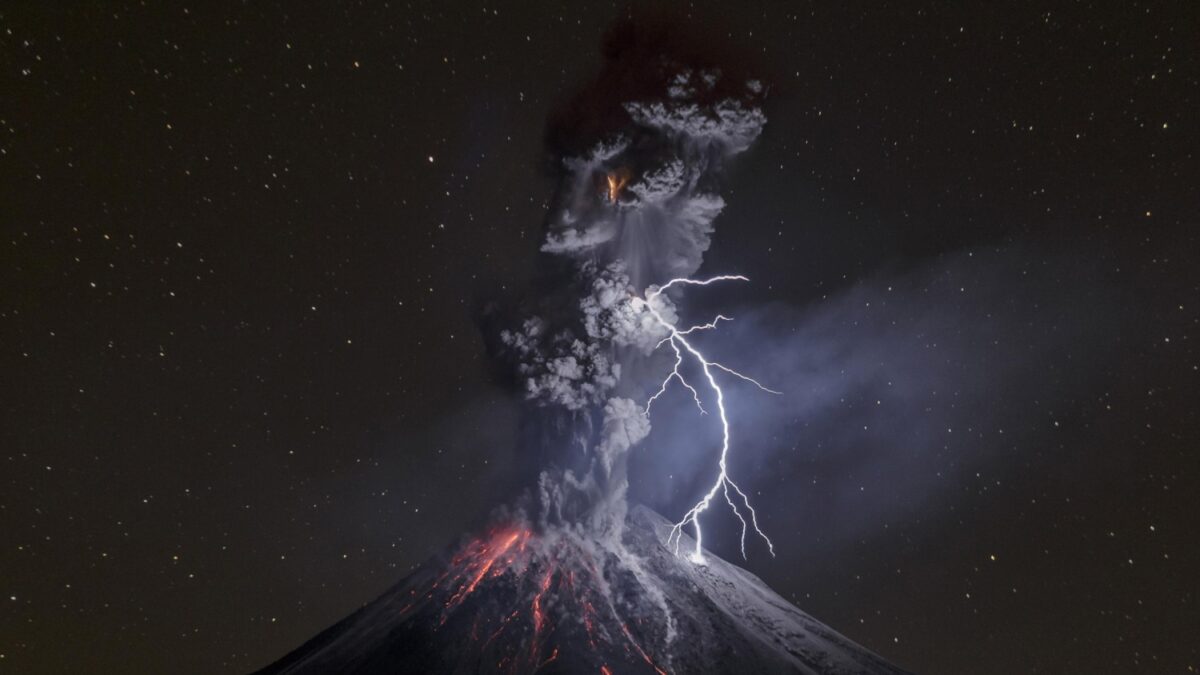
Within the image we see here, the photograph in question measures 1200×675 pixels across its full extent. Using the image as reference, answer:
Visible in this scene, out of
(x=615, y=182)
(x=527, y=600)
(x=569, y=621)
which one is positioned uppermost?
(x=615, y=182)

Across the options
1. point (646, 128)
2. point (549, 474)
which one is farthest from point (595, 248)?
point (549, 474)

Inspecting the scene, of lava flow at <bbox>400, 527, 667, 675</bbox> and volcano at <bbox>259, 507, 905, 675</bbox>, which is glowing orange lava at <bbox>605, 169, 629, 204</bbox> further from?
lava flow at <bbox>400, 527, 667, 675</bbox>

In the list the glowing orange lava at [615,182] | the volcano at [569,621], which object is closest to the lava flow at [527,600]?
the volcano at [569,621]

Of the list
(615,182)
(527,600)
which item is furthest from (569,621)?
(615,182)

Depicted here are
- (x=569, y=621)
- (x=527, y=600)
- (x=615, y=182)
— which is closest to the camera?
(x=569, y=621)

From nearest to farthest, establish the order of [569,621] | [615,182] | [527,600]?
[569,621] → [527,600] → [615,182]

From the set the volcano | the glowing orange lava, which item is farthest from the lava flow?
the glowing orange lava

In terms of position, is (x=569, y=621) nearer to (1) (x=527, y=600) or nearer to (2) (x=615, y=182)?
(1) (x=527, y=600)

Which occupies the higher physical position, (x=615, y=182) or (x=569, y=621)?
(x=615, y=182)

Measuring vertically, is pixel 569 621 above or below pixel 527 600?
below

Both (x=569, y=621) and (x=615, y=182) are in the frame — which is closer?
(x=569, y=621)
